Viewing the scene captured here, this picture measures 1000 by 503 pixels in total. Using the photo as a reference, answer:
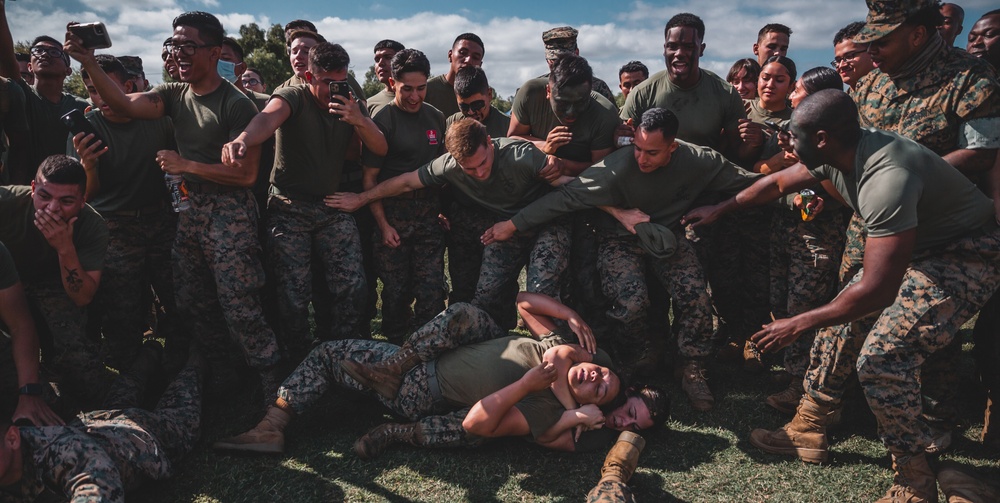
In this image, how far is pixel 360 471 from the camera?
3.92 m

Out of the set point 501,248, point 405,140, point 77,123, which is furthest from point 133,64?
point 501,248

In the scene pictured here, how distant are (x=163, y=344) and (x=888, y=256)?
576 centimetres

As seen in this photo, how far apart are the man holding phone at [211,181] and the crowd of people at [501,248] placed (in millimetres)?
18

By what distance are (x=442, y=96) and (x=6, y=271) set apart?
427 centimetres

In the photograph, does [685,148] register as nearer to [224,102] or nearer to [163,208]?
[224,102]

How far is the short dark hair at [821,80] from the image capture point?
4.69 meters

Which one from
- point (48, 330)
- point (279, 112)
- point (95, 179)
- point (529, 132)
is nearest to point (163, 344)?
point (48, 330)

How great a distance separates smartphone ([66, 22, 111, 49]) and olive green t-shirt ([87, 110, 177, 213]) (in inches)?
35.3

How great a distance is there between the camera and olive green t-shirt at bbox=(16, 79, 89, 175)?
5324 mm

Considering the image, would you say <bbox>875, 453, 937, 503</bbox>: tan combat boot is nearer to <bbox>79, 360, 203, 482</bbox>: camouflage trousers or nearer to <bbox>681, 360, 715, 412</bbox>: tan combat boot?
<bbox>681, 360, 715, 412</bbox>: tan combat boot

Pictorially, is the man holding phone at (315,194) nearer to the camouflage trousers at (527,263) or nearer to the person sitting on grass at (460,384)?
the person sitting on grass at (460,384)

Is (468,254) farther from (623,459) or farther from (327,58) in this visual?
(623,459)

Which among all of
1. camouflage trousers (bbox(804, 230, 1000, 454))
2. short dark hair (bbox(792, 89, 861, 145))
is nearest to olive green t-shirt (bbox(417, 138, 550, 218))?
short dark hair (bbox(792, 89, 861, 145))

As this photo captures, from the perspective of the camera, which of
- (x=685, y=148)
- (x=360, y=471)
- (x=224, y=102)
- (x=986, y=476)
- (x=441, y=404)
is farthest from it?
(x=685, y=148)
